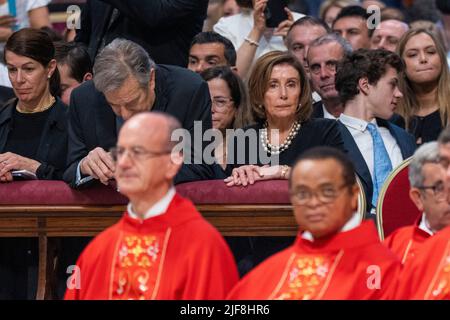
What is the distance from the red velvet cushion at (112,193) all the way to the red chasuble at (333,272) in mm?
1208

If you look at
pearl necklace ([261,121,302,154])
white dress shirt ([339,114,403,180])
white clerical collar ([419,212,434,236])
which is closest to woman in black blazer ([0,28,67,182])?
pearl necklace ([261,121,302,154])

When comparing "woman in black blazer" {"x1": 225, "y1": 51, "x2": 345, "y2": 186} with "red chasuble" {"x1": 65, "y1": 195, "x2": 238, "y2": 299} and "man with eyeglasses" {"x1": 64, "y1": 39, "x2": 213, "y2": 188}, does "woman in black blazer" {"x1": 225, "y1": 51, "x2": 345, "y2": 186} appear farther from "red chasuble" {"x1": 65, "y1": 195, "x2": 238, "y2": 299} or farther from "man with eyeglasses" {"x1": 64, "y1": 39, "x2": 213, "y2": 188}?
"red chasuble" {"x1": 65, "y1": 195, "x2": 238, "y2": 299}

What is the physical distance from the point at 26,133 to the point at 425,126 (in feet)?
8.03

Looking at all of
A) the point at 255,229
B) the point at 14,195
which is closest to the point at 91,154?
the point at 14,195

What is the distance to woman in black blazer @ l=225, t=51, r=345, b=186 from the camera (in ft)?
23.7

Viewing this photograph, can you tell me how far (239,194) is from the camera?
270 inches

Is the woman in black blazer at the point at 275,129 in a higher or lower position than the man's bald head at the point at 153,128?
lower

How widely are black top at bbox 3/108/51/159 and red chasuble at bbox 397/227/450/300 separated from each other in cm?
262

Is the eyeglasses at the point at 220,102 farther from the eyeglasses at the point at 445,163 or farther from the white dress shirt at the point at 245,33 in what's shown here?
the eyeglasses at the point at 445,163

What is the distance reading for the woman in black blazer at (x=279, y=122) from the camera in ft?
23.7

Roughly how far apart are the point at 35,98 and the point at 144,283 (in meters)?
2.28

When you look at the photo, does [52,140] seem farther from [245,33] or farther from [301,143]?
[245,33]

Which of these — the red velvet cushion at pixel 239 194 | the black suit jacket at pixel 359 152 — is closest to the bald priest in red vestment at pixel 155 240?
the red velvet cushion at pixel 239 194
